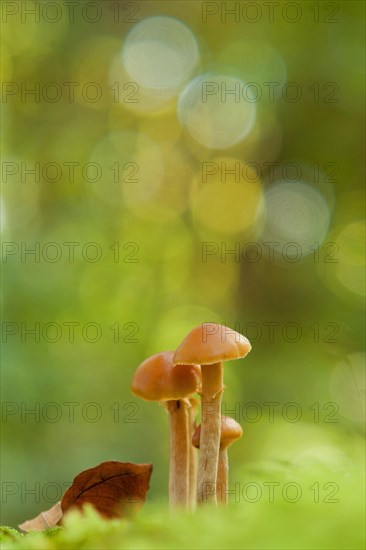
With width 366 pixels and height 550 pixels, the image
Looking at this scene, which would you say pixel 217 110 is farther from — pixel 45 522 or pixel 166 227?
pixel 45 522

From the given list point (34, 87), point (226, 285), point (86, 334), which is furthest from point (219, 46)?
point (86, 334)

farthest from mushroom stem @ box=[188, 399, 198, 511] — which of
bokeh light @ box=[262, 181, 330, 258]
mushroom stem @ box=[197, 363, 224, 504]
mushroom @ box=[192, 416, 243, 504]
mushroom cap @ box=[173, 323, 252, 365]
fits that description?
bokeh light @ box=[262, 181, 330, 258]

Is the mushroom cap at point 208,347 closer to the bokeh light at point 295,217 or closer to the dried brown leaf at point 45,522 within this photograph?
the dried brown leaf at point 45,522

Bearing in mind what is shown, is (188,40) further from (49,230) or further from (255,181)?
(49,230)

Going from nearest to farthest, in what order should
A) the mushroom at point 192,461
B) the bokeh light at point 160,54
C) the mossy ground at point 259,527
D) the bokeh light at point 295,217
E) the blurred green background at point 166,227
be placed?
1. the mossy ground at point 259,527
2. the mushroom at point 192,461
3. the blurred green background at point 166,227
4. the bokeh light at point 295,217
5. the bokeh light at point 160,54

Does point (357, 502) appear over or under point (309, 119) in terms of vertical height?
under

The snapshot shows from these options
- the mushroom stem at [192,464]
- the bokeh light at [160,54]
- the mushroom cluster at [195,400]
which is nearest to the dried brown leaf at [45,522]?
the mushroom cluster at [195,400]
